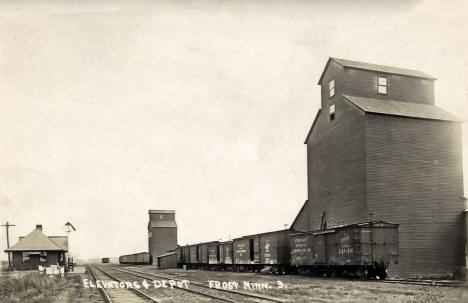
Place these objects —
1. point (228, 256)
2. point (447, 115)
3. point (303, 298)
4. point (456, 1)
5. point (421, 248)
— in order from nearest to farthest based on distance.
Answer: point (456, 1)
point (303, 298)
point (421, 248)
point (447, 115)
point (228, 256)

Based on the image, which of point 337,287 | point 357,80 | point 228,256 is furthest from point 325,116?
point 337,287

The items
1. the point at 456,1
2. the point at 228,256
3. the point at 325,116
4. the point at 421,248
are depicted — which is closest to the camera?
the point at 456,1

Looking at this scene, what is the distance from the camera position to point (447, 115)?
105ft

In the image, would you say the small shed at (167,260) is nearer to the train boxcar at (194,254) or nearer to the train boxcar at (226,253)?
the train boxcar at (194,254)

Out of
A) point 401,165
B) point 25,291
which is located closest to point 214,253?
point 401,165

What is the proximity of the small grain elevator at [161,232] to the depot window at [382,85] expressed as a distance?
53.3 meters

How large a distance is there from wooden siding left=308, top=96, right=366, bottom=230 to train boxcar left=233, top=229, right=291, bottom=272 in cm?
407

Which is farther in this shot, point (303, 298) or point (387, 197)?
point (387, 197)

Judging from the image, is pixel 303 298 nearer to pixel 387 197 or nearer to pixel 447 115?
pixel 387 197

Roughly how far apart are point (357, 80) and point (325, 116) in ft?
12.2

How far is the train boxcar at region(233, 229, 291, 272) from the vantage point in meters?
31.7

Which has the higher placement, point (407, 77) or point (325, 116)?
point (407, 77)

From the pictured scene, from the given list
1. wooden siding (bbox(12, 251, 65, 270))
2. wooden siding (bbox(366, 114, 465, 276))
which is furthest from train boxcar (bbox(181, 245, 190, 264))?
wooden siding (bbox(366, 114, 465, 276))

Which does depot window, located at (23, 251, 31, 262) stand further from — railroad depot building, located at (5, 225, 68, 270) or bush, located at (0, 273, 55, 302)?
bush, located at (0, 273, 55, 302)
